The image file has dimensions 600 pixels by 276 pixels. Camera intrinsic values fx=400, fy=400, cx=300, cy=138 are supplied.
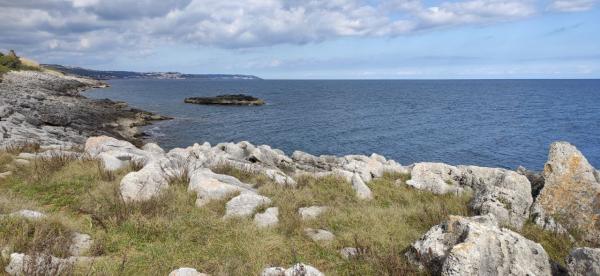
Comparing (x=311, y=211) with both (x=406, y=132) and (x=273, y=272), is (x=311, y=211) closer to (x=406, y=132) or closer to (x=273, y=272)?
(x=273, y=272)

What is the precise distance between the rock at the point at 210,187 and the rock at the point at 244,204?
0.67 meters

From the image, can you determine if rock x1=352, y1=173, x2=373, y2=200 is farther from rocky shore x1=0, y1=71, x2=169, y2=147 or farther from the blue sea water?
the blue sea water

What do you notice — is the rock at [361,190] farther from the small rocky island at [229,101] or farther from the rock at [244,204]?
the small rocky island at [229,101]

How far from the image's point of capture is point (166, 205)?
10.3 metres

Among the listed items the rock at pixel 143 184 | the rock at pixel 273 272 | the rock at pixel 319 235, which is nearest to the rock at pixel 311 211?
the rock at pixel 319 235

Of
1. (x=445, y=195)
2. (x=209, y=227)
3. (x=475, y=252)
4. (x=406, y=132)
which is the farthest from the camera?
(x=406, y=132)

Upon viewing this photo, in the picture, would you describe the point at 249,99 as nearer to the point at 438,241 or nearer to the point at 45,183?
the point at 45,183

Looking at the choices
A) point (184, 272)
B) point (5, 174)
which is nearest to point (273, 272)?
point (184, 272)

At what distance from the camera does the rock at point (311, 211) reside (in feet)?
33.6

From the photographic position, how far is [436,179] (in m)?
14.2

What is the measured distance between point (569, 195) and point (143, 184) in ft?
38.5

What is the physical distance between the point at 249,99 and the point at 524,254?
87.8 metres

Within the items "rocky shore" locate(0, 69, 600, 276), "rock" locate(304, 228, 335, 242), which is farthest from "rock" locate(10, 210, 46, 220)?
"rock" locate(304, 228, 335, 242)

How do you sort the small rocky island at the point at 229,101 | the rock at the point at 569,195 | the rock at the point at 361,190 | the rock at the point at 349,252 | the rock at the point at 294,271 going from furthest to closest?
1. the small rocky island at the point at 229,101
2. the rock at the point at 361,190
3. the rock at the point at 569,195
4. the rock at the point at 349,252
5. the rock at the point at 294,271
